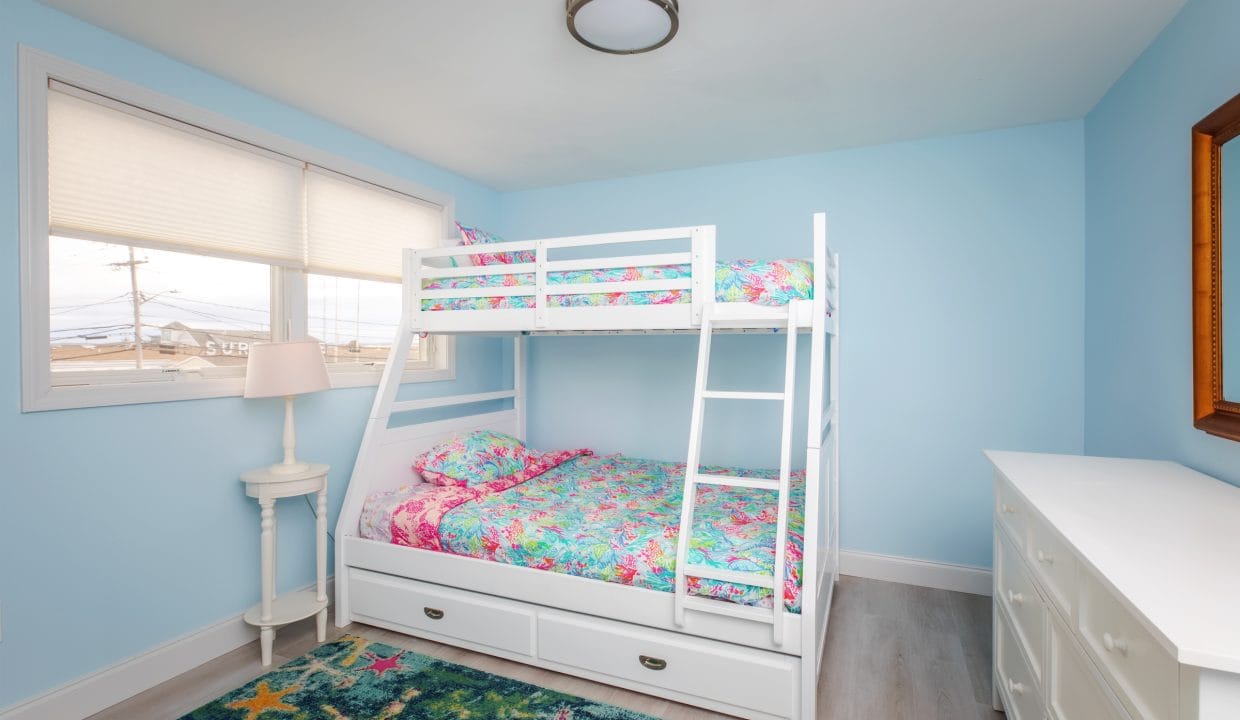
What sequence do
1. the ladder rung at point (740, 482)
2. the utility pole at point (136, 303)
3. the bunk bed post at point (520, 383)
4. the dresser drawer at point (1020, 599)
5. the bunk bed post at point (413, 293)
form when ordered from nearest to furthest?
the dresser drawer at point (1020, 599) < the ladder rung at point (740, 482) < the utility pole at point (136, 303) < the bunk bed post at point (413, 293) < the bunk bed post at point (520, 383)

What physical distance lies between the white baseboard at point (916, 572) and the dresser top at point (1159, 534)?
51.6 inches

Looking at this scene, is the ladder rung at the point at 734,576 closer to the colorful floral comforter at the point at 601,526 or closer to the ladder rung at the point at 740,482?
the colorful floral comforter at the point at 601,526

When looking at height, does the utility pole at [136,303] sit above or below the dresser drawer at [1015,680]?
above

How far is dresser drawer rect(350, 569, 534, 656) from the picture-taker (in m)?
2.34

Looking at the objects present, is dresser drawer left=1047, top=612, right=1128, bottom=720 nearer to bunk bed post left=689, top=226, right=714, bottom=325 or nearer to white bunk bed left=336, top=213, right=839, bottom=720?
white bunk bed left=336, top=213, right=839, bottom=720

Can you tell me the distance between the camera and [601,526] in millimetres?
2381

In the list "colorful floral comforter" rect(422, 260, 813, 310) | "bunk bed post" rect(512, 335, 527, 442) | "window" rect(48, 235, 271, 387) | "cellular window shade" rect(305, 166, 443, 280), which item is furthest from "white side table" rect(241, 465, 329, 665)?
"bunk bed post" rect(512, 335, 527, 442)

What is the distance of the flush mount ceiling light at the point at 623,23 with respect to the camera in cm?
182

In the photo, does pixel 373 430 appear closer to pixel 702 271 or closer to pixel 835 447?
pixel 702 271

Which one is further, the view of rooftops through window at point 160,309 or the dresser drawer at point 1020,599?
the view of rooftops through window at point 160,309

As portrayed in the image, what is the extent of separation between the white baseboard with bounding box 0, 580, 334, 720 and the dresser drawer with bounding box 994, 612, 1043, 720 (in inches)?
113

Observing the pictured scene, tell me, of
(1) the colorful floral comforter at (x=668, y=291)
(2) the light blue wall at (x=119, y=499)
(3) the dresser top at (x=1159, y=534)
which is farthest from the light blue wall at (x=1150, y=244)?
(2) the light blue wall at (x=119, y=499)

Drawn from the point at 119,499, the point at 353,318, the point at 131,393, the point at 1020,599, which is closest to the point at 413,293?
the point at 353,318

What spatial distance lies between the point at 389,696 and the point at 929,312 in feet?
10.1
